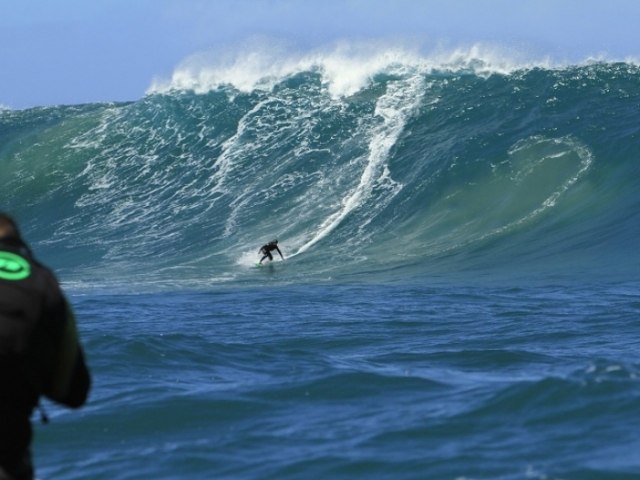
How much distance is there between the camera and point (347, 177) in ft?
85.8

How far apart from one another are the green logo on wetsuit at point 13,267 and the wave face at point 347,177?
14296 mm

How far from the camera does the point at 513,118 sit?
26.7m

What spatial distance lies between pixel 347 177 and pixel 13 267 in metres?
22.5

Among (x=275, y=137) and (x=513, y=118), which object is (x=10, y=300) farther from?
(x=275, y=137)

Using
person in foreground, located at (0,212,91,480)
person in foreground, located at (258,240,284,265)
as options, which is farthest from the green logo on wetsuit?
person in foreground, located at (258,240,284,265)

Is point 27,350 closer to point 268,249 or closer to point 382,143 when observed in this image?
point 268,249

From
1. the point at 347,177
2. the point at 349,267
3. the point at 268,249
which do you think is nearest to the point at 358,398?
the point at 349,267

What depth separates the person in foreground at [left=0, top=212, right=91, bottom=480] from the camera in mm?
3750

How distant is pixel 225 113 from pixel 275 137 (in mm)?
3038

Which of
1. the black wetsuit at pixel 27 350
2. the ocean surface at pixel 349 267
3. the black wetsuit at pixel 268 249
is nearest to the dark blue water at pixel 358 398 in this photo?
the ocean surface at pixel 349 267

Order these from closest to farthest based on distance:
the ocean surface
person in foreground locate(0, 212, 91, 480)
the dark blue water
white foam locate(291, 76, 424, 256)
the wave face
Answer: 1. person in foreground locate(0, 212, 91, 480)
2. the dark blue water
3. the ocean surface
4. the wave face
5. white foam locate(291, 76, 424, 256)

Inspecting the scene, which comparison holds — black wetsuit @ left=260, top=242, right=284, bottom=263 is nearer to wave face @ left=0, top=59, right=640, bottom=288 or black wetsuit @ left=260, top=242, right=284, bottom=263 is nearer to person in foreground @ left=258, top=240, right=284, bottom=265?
person in foreground @ left=258, top=240, right=284, bottom=265

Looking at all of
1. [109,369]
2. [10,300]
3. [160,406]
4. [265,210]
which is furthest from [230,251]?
[10,300]

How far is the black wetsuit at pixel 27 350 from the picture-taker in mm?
3750
